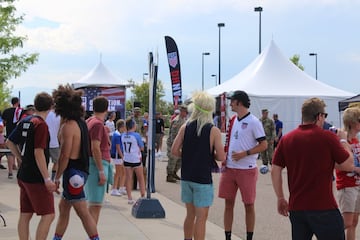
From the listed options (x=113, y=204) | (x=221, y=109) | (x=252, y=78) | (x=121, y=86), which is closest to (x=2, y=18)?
(x=121, y=86)

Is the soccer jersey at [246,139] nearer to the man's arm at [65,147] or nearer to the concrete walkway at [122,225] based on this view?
the concrete walkway at [122,225]

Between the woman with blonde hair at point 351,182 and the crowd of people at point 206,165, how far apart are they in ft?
0.03

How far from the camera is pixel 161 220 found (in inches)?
336

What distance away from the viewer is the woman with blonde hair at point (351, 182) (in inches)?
235

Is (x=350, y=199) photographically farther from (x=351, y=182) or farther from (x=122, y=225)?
(x=122, y=225)

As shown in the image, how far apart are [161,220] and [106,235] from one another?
1.36 m

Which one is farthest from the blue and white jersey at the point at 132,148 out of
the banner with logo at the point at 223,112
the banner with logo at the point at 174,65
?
the banner with logo at the point at 223,112

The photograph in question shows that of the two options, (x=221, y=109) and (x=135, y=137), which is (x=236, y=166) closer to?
(x=135, y=137)

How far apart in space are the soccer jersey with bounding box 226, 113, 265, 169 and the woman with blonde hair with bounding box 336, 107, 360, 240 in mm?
1108

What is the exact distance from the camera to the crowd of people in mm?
4449

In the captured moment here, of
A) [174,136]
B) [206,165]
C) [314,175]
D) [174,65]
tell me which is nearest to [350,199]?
[206,165]

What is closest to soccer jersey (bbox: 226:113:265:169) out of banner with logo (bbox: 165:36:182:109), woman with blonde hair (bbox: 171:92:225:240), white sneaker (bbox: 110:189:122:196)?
woman with blonde hair (bbox: 171:92:225:240)

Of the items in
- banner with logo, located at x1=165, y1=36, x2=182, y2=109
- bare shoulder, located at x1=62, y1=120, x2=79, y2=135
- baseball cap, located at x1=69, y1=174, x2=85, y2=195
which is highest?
banner with logo, located at x1=165, y1=36, x2=182, y2=109

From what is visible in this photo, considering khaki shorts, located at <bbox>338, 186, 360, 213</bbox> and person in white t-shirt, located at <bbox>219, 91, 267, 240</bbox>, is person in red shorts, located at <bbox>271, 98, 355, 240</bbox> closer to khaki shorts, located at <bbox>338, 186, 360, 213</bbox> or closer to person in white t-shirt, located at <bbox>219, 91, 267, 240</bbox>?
khaki shorts, located at <bbox>338, 186, 360, 213</bbox>
